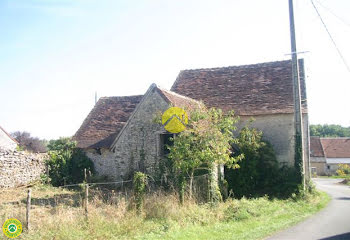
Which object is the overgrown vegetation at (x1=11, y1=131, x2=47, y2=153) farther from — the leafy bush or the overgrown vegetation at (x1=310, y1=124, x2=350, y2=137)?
the overgrown vegetation at (x1=310, y1=124, x2=350, y2=137)

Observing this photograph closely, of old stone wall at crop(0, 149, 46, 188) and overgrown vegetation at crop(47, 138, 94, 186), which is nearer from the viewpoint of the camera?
old stone wall at crop(0, 149, 46, 188)

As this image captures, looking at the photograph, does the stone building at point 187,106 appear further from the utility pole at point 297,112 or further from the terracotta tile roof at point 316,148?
the terracotta tile roof at point 316,148

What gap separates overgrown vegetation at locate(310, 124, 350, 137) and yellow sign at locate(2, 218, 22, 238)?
93.8 metres

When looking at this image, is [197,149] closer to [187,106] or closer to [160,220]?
[160,220]

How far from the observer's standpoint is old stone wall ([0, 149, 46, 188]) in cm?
1683

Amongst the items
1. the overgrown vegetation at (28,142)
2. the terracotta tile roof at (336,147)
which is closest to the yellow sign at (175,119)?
the overgrown vegetation at (28,142)

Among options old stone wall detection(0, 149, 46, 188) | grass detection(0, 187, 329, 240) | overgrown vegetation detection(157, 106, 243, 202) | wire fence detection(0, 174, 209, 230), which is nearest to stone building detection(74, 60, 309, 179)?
wire fence detection(0, 174, 209, 230)

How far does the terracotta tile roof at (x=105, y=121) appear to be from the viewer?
20678 millimetres

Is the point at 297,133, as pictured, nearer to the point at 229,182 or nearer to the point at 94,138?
the point at 229,182

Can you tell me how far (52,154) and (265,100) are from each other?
45.0 ft

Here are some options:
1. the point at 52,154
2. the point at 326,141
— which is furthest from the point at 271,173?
the point at 326,141

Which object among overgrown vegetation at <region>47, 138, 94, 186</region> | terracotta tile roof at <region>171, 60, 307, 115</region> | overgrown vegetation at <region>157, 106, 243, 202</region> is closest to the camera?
overgrown vegetation at <region>157, 106, 243, 202</region>

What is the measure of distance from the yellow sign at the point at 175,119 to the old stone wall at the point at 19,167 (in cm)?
867

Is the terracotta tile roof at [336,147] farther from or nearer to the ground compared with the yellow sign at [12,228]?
farther from the ground
